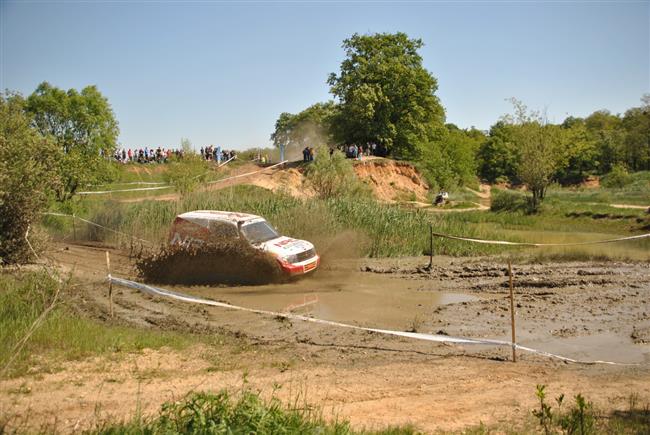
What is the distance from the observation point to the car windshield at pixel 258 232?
17.2 metres

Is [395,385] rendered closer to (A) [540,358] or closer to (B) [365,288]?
(A) [540,358]

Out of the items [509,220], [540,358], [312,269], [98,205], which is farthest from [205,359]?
[509,220]

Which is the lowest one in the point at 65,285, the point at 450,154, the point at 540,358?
the point at 540,358

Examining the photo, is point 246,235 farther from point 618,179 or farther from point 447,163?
point 618,179

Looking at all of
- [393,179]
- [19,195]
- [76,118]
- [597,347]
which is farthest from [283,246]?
[393,179]

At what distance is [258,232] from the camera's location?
17547mm

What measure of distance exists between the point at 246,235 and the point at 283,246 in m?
1.14

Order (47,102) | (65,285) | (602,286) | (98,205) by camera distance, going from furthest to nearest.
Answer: (47,102) → (98,205) → (602,286) → (65,285)

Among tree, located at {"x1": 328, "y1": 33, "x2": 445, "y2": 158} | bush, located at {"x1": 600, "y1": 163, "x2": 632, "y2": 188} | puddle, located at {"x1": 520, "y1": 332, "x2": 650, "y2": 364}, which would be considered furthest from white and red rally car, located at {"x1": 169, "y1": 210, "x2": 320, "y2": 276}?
bush, located at {"x1": 600, "y1": 163, "x2": 632, "y2": 188}

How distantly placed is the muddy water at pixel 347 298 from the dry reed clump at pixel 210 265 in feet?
1.22

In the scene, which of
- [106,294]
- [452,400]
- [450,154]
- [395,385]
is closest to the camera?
[452,400]

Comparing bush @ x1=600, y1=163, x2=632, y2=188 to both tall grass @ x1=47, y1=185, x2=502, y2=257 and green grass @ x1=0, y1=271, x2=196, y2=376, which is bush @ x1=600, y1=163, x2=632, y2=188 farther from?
green grass @ x1=0, y1=271, x2=196, y2=376

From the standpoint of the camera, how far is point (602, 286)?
54.8ft

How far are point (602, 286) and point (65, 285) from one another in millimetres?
14150
